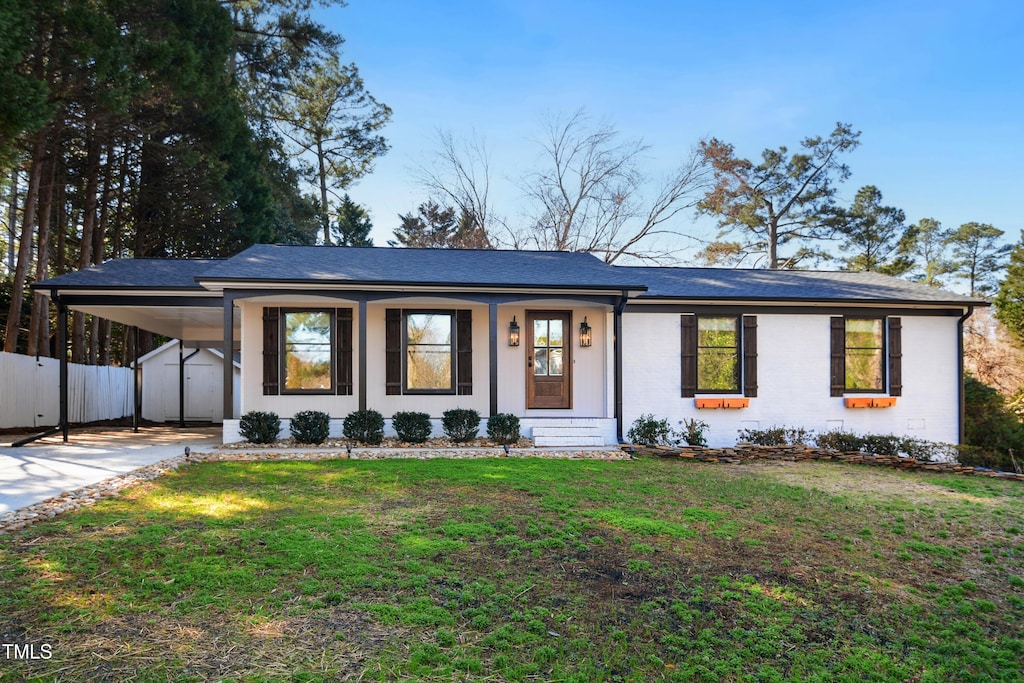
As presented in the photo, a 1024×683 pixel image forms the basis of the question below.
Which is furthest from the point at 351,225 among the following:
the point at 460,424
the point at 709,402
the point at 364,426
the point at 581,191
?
the point at 709,402

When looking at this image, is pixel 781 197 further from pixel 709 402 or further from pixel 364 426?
Answer: pixel 364 426

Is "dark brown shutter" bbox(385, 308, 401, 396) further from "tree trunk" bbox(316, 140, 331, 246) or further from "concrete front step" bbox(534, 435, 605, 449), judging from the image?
"tree trunk" bbox(316, 140, 331, 246)

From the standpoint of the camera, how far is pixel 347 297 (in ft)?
31.8

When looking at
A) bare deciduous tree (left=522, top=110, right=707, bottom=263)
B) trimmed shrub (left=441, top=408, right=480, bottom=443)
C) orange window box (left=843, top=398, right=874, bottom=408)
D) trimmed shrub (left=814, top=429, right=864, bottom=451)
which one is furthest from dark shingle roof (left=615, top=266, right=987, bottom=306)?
bare deciduous tree (left=522, top=110, right=707, bottom=263)

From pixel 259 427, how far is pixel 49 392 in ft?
21.3

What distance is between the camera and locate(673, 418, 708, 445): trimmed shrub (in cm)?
1015

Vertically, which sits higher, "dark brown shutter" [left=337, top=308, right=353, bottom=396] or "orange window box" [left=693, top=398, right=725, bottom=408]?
"dark brown shutter" [left=337, top=308, right=353, bottom=396]

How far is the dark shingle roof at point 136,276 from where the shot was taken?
9.55m

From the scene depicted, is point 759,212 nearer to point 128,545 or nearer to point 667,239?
point 667,239

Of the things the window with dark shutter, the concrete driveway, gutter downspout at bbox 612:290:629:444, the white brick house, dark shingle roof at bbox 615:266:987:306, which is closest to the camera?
the concrete driveway

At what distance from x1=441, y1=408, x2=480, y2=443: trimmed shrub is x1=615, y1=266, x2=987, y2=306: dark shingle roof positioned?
12.7 ft

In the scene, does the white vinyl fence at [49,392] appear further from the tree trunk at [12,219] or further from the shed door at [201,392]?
the tree trunk at [12,219]

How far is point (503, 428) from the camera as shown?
31.3 feet

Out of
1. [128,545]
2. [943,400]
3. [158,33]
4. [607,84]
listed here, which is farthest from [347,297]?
[607,84]
